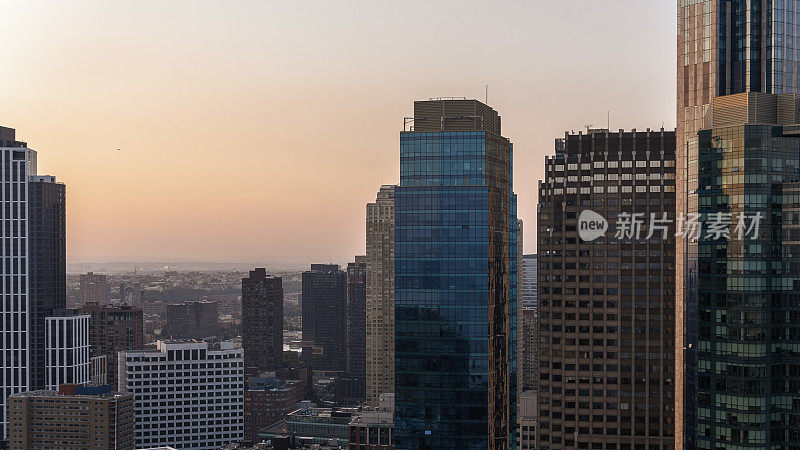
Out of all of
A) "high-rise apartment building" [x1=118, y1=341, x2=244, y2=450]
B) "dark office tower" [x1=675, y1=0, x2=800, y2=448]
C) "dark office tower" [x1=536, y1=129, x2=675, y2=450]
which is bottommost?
"high-rise apartment building" [x1=118, y1=341, x2=244, y2=450]

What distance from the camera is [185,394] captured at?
18988 cm

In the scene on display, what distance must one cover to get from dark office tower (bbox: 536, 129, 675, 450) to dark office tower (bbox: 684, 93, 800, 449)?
111 ft

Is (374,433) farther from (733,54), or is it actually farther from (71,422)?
(733,54)

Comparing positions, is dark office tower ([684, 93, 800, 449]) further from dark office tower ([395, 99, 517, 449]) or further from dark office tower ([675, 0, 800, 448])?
dark office tower ([395, 99, 517, 449])

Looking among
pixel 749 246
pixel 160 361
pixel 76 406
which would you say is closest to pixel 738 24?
pixel 749 246

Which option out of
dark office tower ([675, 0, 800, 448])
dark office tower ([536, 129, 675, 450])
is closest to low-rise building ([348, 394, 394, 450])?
dark office tower ([536, 129, 675, 450])

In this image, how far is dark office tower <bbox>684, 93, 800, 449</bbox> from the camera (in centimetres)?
7006

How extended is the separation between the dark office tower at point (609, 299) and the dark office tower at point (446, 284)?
18.5 metres

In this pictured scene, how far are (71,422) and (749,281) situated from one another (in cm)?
12256
